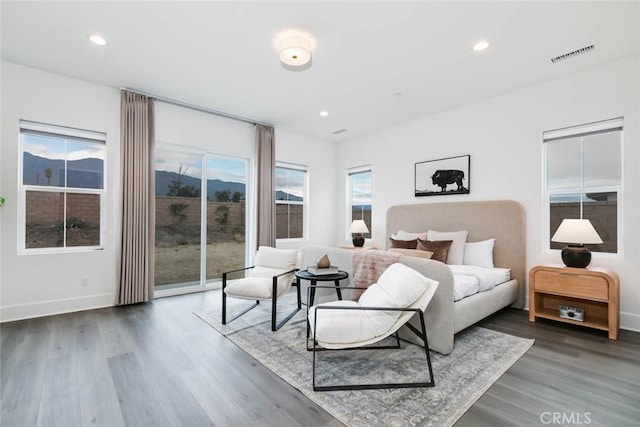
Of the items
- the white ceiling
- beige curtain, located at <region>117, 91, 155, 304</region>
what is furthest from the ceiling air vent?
beige curtain, located at <region>117, 91, 155, 304</region>

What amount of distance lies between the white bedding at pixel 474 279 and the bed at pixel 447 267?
6cm

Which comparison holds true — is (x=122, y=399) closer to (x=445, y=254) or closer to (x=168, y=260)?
(x=168, y=260)

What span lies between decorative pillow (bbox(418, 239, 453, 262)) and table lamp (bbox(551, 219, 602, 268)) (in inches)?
47.0

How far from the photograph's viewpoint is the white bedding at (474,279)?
9.03 feet

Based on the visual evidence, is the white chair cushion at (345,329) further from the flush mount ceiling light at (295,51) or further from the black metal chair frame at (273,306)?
the flush mount ceiling light at (295,51)

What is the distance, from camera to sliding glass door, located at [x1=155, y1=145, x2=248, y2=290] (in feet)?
14.5

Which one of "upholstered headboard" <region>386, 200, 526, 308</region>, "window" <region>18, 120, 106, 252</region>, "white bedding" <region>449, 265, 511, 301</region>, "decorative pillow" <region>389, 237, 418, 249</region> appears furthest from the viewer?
"decorative pillow" <region>389, 237, 418, 249</region>

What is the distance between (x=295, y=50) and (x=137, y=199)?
2.88 m

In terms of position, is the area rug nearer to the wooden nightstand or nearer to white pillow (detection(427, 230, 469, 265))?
the wooden nightstand

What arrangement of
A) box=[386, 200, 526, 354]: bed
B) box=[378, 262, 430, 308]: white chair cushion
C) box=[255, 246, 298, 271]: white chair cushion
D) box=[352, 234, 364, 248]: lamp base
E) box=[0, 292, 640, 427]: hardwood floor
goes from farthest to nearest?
box=[352, 234, 364, 248]: lamp base → box=[255, 246, 298, 271]: white chair cushion → box=[386, 200, 526, 354]: bed → box=[378, 262, 430, 308]: white chair cushion → box=[0, 292, 640, 427]: hardwood floor

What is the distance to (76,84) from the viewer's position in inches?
145

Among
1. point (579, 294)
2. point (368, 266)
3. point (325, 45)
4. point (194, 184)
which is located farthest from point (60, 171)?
point (579, 294)

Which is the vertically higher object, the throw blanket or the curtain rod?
the curtain rod

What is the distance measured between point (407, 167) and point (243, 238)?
126 inches
